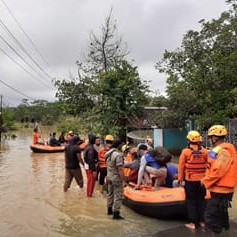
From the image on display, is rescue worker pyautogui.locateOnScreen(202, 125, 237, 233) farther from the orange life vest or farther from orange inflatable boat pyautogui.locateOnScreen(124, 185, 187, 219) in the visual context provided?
orange inflatable boat pyautogui.locateOnScreen(124, 185, 187, 219)

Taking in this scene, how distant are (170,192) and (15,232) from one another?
10.5ft

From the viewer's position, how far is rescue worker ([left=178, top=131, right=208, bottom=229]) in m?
7.52

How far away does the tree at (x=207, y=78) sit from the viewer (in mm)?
16172

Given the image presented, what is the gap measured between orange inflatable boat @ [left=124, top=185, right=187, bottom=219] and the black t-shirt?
278cm

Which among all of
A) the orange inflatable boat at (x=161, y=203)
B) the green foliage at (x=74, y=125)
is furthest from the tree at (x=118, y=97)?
the orange inflatable boat at (x=161, y=203)

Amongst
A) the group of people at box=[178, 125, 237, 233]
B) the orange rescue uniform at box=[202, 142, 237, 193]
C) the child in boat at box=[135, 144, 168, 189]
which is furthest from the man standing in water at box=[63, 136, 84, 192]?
the orange rescue uniform at box=[202, 142, 237, 193]

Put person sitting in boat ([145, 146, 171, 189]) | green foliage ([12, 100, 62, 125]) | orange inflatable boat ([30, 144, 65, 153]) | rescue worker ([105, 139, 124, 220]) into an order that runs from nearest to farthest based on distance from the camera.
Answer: rescue worker ([105, 139, 124, 220]) < person sitting in boat ([145, 146, 171, 189]) < orange inflatable boat ([30, 144, 65, 153]) < green foliage ([12, 100, 62, 125])

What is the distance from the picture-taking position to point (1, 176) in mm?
16531

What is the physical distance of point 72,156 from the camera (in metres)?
11.4

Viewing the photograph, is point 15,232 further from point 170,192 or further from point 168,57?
point 168,57

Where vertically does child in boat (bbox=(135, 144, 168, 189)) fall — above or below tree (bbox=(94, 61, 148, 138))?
below

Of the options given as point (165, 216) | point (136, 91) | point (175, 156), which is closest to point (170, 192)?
point (165, 216)

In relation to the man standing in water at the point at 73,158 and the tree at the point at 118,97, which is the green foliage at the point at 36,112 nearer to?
the tree at the point at 118,97

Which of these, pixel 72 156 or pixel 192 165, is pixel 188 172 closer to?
pixel 192 165
